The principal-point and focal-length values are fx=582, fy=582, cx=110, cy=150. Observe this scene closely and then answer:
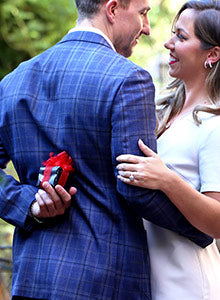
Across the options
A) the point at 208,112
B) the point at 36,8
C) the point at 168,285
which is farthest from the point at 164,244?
the point at 36,8

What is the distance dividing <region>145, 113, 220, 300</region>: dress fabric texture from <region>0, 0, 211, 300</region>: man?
0.44ft

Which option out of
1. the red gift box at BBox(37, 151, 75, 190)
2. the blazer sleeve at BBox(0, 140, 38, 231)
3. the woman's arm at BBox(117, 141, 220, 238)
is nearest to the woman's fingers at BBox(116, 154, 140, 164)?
the woman's arm at BBox(117, 141, 220, 238)

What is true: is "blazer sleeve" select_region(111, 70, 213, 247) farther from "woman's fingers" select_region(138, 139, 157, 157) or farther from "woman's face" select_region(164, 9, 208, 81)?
"woman's face" select_region(164, 9, 208, 81)

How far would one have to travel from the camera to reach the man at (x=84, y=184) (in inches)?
78.3

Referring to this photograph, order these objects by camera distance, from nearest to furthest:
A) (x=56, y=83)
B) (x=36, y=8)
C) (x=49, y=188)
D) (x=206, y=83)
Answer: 1. (x=49, y=188)
2. (x=56, y=83)
3. (x=206, y=83)
4. (x=36, y=8)

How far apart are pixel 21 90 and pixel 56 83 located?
0.14 metres

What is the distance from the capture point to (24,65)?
2.24 meters

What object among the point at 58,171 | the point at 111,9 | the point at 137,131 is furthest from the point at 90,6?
the point at 58,171

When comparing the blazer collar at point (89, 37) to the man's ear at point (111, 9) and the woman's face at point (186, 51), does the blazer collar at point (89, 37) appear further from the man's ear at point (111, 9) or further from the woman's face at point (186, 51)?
the woman's face at point (186, 51)

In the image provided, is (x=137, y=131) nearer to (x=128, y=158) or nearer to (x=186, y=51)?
(x=128, y=158)

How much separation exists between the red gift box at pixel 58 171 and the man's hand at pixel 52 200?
0.02 meters

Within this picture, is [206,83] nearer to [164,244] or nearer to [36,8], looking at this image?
[164,244]

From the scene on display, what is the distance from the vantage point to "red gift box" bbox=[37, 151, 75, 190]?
6.45 feet

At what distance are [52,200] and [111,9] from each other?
0.78 m
